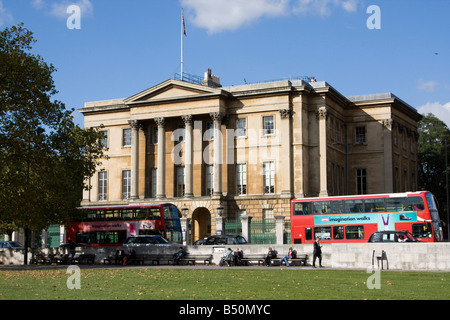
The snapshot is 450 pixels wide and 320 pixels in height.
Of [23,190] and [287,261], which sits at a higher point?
[23,190]

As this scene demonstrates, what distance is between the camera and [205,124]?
63250 mm

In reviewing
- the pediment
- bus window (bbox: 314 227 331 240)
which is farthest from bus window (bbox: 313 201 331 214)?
the pediment

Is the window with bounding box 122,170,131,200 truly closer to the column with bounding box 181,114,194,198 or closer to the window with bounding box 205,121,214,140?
the column with bounding box 181,114,194,198

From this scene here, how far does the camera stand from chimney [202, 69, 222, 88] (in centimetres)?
6656

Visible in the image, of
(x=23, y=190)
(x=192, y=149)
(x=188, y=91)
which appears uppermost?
(x=188, y=91)

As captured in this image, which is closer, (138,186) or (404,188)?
(138,186)

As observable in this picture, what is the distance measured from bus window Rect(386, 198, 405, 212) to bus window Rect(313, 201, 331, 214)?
4.13 m

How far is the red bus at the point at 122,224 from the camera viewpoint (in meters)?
48.4

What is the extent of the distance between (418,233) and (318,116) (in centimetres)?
2218

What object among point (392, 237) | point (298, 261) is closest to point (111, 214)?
point (298, 261)

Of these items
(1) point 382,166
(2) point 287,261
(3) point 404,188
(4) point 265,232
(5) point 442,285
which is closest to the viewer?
(5) point 442,285

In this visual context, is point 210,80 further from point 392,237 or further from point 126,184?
point 392,237
